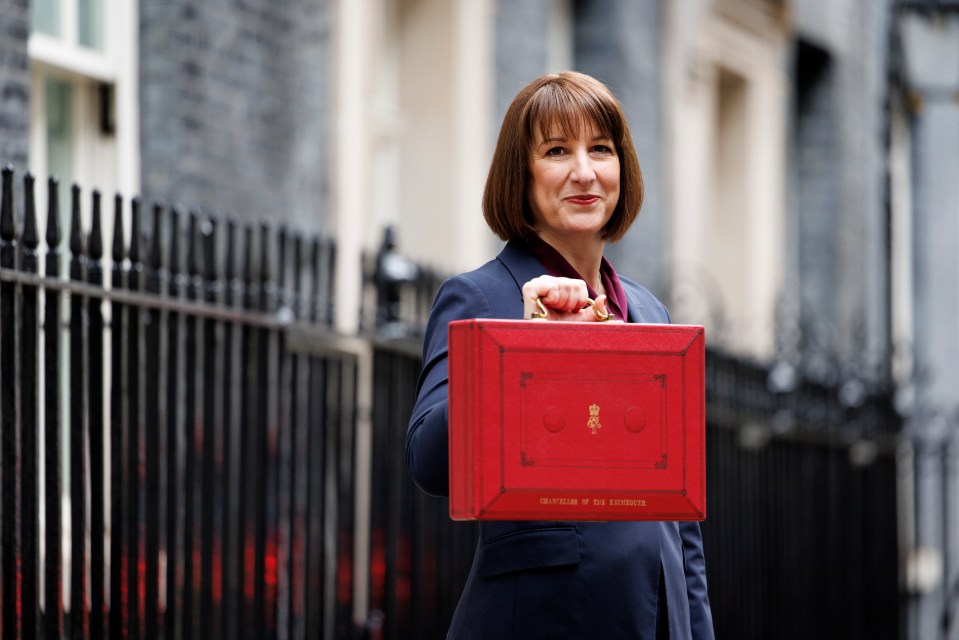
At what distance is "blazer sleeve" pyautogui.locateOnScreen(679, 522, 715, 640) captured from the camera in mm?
3830

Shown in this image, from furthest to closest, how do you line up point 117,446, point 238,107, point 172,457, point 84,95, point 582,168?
1. point 238,107
2. point 84,95
3. point 172,457
4. point 117,446
5. point 582,168

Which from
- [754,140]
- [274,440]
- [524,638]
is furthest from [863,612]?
[524,638]

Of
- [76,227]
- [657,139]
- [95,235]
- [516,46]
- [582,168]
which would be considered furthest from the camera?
[657,139]

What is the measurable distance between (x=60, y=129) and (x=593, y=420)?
4259mm

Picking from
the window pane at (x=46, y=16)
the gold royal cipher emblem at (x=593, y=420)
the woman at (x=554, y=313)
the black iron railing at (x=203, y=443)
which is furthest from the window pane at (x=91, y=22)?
the gold royal cipher emblem at (x=593, y=420)

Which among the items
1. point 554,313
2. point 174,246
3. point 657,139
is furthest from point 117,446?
point 657,139

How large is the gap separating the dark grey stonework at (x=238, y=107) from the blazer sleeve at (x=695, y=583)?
12.9 feet

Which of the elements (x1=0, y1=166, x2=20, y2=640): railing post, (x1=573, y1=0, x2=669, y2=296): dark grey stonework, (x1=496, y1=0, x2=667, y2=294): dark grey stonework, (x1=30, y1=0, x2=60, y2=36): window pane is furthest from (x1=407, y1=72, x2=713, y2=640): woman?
(x1=573, y1=0, x2=669, y2=296): dark grey stonework

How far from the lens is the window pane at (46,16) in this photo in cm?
693

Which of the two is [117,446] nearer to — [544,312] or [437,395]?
[437,395]

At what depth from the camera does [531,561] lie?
351cm

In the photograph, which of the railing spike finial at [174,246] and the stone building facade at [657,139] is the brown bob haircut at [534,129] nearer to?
the railing spike finial at [174,246]

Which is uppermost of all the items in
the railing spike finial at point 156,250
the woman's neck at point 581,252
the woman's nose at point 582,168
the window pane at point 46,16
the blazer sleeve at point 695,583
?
the window pane at point 46,16

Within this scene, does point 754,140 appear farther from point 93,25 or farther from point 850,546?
point 93,25
